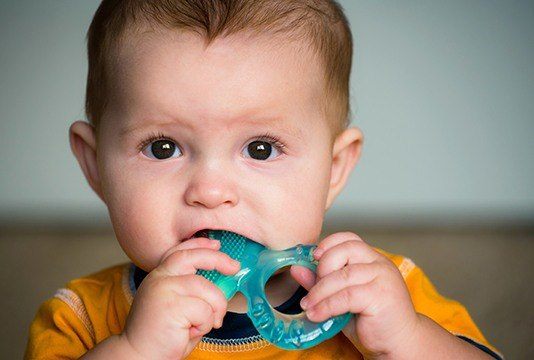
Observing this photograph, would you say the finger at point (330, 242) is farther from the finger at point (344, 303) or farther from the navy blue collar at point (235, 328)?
Answer: the navy blue collar at point (235, 328)

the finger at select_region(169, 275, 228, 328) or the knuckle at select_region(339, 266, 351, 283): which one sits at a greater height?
the knuckle at select_region(339, 266, 351, 283)

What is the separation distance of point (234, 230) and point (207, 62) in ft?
0.66

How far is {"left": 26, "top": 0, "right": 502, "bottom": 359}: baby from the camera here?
2.82ft

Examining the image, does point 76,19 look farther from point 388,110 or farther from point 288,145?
point 288,145

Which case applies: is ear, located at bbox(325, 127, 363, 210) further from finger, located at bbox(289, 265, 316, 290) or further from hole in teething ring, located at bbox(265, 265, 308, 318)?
finger, located at bbox(289, 265, 316, 290)

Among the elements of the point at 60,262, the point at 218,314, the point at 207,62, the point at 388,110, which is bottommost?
the point at 60,262

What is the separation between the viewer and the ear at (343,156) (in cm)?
113

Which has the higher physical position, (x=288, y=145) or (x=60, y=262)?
(x=288, y=145)

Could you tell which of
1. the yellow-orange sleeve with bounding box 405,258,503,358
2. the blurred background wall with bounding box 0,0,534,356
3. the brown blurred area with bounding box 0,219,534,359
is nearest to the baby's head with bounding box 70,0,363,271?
the yellow-orange sleeve with bounding box 405,258,503,358

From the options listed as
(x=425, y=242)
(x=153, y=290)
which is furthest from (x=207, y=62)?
(x=425, y=242)

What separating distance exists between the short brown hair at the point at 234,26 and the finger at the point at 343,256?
8.8 inches

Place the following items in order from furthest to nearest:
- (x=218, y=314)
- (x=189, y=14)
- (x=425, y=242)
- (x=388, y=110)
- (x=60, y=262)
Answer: (x=388, y=110)
(x=425, y=242)
(x=60, y=262)
(x=189, y=14)
(x=218, y=314)

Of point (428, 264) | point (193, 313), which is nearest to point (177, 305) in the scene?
point (193, 313)

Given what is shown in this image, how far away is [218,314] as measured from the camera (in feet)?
2.77
